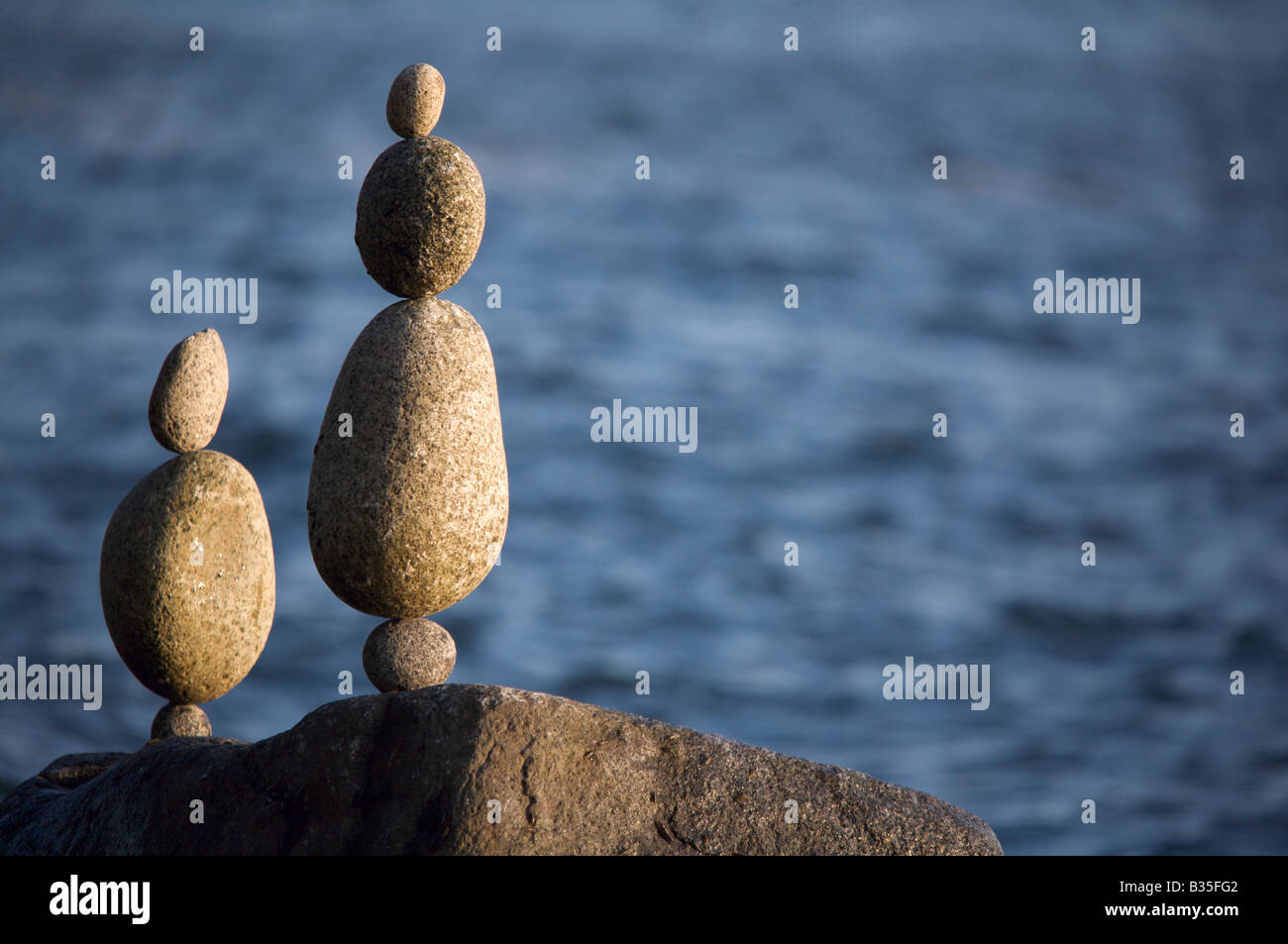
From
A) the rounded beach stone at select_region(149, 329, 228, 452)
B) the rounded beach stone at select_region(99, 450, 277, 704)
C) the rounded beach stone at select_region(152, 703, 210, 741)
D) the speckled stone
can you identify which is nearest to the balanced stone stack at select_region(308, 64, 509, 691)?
the speckled stone

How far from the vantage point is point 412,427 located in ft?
18.9

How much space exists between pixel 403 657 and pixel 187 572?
114cm

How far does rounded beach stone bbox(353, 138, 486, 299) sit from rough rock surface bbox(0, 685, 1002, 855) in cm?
201

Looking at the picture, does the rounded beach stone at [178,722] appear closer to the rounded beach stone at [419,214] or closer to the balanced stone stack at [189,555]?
the balanced stone stack at [189,555]

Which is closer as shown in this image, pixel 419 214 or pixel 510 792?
pixel 510 792

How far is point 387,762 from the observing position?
17.1 ft

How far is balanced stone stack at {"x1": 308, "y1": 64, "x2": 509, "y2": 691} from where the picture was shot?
5.76m

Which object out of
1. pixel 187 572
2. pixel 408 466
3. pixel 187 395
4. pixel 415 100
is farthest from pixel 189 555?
pixel 415 100

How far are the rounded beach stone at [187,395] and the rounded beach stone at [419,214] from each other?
41.2 inches

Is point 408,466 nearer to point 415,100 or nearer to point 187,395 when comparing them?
point 187,395

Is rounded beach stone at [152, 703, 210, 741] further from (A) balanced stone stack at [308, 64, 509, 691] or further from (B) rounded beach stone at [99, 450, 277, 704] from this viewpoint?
(A) balanced stone stack at [308, 64, 509, 691]
